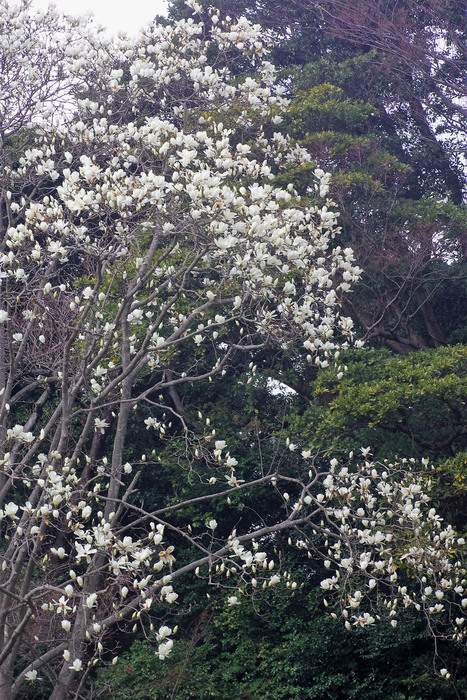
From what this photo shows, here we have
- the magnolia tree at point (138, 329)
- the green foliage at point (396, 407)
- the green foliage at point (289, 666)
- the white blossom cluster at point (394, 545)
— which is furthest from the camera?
the green foliage at point (396, 407)

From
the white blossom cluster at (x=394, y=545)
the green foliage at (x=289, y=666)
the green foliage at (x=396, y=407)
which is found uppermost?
the green foliage at (x=396, y=407)

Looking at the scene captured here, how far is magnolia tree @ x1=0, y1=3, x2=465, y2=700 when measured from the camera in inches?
225

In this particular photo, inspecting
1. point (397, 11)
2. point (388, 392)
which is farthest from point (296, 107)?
point (388, 392)

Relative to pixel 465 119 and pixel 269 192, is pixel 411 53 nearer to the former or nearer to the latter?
pixel 465 119

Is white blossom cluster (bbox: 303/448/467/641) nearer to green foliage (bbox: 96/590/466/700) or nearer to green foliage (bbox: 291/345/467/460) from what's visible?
green foliage (bbox: 96/590/466/700)

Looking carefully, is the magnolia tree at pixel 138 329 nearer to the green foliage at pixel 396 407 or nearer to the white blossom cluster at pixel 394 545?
the white blossom cluster at pixel 394 545

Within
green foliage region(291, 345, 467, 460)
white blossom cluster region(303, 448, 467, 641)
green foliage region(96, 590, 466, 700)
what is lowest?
green foliage region(96, 590, 466, 700)

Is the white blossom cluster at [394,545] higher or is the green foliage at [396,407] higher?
the green foliage at [396,407]

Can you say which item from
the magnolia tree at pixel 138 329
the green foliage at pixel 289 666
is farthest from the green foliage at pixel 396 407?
the green foliage at pixel 289 666

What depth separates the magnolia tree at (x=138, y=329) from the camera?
570cm

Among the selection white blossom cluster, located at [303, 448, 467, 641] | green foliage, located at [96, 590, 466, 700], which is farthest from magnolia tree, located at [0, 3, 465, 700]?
green foliage, located at [96, 590, 466, 700]

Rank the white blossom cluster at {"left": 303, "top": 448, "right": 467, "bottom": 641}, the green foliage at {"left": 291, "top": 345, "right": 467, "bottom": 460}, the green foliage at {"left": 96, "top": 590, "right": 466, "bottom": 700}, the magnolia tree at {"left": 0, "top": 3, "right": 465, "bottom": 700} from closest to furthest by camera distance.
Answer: the magnolia tree at {"left": 0, "top": 3, "right": 465, "bottom": 700}
the white blossom cluster at {"left": 303, "top": 448, "right": 467, "bottom": 641}
the green foliage at {"left": 96, "top": 590, "right": 466, "bottom": 700}
the green foliage at {"left": 291, "top": 345, "right": 467, "bottom": 460}

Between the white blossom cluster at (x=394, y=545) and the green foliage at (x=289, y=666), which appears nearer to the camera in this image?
the white blossom cluster at (x=394, y=545)

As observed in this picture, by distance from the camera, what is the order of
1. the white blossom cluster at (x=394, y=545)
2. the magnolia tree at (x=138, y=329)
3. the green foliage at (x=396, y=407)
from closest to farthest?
the magnolia tree at (x=138, y=329), the white blossom cluster at (x=394, y=545), the green foliage at (x=396, y=407)
